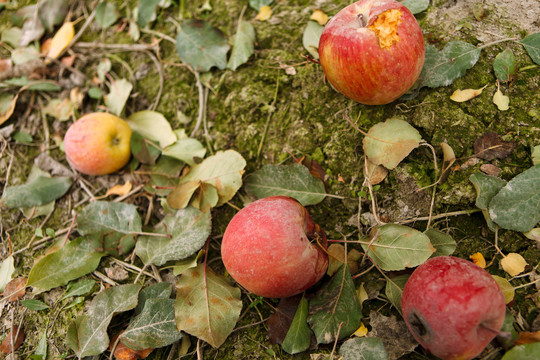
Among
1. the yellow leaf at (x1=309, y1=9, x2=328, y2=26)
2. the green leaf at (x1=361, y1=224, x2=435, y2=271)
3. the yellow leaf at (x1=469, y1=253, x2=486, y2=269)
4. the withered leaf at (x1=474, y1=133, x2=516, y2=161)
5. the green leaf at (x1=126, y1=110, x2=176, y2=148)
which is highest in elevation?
the yellow leaf at (x1=309, y1=9, x2=328, y2=26)

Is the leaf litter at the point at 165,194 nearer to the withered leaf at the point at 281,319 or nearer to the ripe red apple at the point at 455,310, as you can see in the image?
the withered leaf at the point at 281,319

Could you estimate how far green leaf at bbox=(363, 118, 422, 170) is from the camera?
1459mm

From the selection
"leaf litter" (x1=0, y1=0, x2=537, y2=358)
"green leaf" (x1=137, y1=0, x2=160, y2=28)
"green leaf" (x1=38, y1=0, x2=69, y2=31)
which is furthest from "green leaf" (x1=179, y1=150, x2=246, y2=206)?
"green leaf" (x1=38, y1=0, x2=69, y2=31)

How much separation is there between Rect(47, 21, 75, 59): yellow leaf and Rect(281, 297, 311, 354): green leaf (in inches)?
88.4

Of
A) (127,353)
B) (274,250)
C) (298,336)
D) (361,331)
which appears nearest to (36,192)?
(127,353)

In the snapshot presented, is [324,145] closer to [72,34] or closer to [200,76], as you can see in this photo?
[200,76]

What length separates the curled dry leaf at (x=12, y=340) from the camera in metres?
1.69

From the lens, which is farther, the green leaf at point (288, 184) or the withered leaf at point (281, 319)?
the green leaf at point (288, 184)

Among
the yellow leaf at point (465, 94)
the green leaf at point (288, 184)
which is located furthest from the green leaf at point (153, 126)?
the yellow leaf at point (465, 94)

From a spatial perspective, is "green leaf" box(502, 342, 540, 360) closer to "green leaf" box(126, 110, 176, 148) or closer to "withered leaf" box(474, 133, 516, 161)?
"withered leaf" box(474, 133, 516, 161)

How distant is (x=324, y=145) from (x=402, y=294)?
29.0 inches

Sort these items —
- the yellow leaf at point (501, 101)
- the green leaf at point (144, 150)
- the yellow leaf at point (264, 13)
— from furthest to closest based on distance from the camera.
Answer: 1. the yellow leaf at point (264, 13)
2. the green leaf at point (144, 150)
3. the yellow leaf at point (501, 101)

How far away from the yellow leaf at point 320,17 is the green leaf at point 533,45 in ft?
Answer: 2.95

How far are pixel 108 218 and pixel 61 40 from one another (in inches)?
54.8
